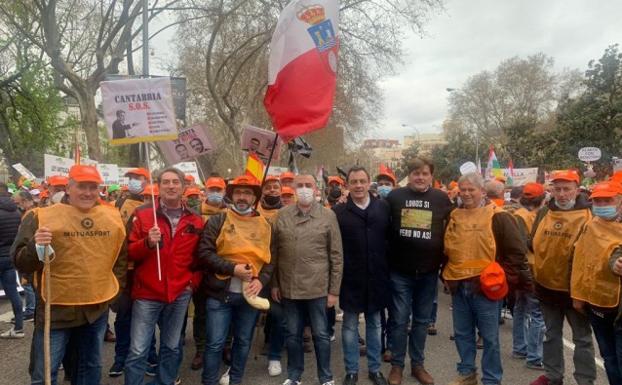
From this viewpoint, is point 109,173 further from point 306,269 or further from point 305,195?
point 306,269

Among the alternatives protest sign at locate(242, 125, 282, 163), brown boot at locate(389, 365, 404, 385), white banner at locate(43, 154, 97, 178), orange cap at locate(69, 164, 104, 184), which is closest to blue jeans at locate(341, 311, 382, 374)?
brown boot at locate(389, 365, 404, 385)

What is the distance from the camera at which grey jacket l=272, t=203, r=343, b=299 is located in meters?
4.52

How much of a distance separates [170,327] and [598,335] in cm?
354

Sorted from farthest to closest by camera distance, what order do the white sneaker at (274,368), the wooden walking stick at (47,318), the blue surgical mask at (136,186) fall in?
the blue surgical mask at (136,186) < the white sneaker at (274,368) < the wooden walking stick at (47,318)

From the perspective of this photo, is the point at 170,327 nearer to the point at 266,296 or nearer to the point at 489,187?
the point at 266,296

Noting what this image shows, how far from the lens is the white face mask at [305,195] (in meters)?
4.61

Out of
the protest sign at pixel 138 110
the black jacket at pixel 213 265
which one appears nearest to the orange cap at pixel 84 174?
the protest sign at pixel 138 110

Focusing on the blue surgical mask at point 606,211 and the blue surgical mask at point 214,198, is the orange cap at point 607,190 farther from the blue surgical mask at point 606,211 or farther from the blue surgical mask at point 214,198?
the blue surgical mask at point 214,198

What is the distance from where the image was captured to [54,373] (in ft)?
12.2

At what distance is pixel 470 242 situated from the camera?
4512 millimetres

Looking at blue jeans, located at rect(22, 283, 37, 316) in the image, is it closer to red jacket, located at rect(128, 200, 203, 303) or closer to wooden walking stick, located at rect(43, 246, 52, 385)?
red jacket, located at rect(128, 200, 203, 303)

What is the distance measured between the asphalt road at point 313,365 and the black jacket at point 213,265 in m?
1.15

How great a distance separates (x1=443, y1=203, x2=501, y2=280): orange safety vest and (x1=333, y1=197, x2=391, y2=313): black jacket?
0.63 metres

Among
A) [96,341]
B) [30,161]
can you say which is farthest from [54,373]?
[30,161]
